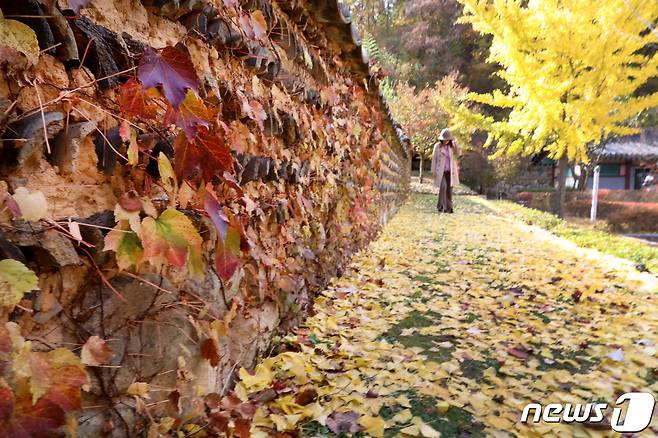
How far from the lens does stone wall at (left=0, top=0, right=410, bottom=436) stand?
0.84 metres

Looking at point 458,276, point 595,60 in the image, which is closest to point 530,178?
point 595,60

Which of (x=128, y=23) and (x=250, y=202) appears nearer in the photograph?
(x=128, y=23)

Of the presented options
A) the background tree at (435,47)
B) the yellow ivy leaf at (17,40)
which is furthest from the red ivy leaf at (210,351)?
the background tree at (435,47)

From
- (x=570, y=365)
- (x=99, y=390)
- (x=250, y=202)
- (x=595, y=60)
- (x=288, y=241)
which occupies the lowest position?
(x=570, y=365)

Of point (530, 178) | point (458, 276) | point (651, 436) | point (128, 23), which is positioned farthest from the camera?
point (530, 178)

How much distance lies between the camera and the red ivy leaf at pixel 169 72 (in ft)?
2.99

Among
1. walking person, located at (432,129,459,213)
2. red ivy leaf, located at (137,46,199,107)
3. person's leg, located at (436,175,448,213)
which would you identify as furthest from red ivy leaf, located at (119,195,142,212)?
person's leg, located at (436,175,448,213)

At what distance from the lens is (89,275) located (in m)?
0.99

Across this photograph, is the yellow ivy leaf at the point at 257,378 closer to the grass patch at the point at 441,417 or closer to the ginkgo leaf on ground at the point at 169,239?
the grass patch at the point at 441,417

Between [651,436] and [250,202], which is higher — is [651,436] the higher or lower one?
the lower one

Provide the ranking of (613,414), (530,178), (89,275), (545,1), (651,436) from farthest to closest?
(530,178) < (545,1) < (613,414) < (651,436) < (89,275)

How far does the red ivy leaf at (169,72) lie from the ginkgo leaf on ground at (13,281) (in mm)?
407

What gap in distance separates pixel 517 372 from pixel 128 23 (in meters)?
1.94

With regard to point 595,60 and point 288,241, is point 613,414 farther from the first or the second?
point 595,60
